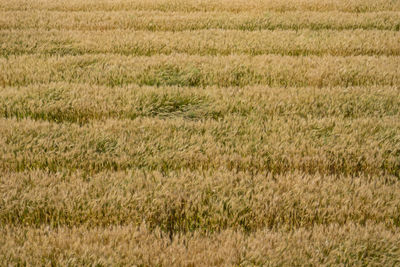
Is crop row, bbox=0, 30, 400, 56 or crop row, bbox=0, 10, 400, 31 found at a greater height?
crop row, bbox=0, 10, 400, 31

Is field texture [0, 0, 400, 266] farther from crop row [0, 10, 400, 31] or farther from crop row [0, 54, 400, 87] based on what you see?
crop row [0, 10, 400, 31]

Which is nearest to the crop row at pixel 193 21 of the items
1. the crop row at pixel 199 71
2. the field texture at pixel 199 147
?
the field texture at pixel 199 147

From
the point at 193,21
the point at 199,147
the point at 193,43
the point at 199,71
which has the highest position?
the point at 193,21

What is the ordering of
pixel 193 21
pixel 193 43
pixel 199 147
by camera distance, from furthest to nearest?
pixel 193 21 < pixel 193 43 < pixel 199 147

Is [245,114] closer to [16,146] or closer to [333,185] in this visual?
[333,185]

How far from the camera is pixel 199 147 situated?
321 cm

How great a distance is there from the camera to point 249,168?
3.04m

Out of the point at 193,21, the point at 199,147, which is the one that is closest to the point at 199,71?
the point at 199,147

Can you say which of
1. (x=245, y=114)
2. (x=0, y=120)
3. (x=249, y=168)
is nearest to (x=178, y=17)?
(x=245, y=114)

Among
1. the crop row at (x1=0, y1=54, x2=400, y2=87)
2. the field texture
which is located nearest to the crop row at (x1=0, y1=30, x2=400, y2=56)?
the field texture

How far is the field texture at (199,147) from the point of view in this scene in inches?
89.7

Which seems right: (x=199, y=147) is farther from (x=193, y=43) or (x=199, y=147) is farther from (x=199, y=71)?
(x=193, y=43)

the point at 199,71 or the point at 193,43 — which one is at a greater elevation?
the point at 193,43

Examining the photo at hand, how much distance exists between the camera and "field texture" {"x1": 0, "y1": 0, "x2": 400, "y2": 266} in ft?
7.47
